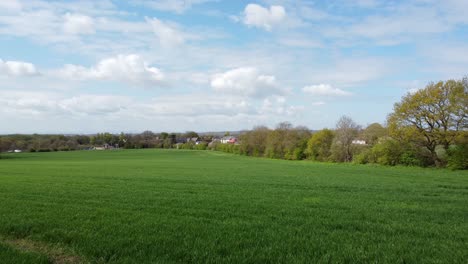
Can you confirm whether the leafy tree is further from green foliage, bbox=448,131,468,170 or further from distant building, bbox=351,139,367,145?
green foliage, bbox=448,131,468,170

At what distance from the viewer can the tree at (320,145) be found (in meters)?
68.5

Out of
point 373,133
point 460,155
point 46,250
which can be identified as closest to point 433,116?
point 460,155

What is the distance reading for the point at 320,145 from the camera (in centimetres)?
6994

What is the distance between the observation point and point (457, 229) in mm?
9039

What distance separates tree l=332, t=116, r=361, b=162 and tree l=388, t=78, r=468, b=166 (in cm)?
1746

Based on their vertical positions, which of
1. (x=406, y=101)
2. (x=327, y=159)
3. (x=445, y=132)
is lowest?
(x=327, y=159)

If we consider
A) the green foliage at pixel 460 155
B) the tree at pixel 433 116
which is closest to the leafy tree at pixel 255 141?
the tree at pixel 433 116

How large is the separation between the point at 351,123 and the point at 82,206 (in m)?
59.2

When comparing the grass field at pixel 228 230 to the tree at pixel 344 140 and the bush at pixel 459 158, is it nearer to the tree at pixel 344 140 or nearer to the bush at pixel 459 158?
the bush at pixel 459 158

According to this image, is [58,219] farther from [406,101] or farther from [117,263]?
[406,101]

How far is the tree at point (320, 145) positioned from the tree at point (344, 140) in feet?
16.9

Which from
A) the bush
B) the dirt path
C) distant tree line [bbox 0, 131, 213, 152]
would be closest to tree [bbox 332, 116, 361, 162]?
the bush

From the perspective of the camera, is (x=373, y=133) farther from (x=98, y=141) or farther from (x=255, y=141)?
(x=98, y=141)

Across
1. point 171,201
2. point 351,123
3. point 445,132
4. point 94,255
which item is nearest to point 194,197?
point 171,201
